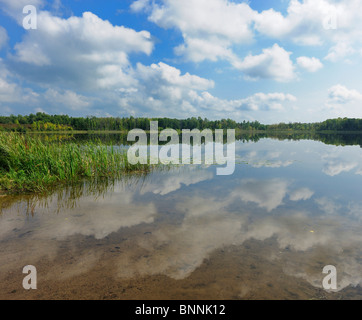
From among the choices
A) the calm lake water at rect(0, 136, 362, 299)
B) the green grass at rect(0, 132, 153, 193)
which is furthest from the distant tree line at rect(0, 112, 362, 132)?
the calm lake water at rect(0, 136, 362, 299)

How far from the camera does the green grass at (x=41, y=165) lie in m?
8.99

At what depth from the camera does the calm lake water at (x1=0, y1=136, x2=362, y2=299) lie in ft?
11.4

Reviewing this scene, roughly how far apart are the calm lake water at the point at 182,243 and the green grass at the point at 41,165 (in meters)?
0.96

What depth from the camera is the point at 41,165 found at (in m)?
9.73

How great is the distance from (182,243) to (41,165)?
813 centimetres

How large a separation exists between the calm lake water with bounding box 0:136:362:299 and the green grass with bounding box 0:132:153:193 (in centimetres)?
96

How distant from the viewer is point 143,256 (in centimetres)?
438

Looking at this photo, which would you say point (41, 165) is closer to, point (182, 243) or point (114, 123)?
point (182, 243)

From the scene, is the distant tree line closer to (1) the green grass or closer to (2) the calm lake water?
(1) the green grass

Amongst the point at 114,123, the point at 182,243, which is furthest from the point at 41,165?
the point at 114,123
